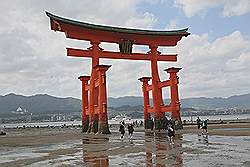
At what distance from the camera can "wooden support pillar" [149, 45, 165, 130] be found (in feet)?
115

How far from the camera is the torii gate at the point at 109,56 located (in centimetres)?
2995

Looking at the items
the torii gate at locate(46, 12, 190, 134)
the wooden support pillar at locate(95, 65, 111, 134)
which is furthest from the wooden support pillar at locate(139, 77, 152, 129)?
the wooden support pillar at locate(95, 65, 111, 134)

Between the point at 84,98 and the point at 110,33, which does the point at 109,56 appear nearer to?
the point at 110,33

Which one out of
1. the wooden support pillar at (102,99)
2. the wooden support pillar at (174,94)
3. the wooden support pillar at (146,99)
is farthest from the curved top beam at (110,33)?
the wooden support pillar at (146,99)

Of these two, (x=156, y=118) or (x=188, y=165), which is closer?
(x=188, y=165)

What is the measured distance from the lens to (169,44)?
3672 centimetres

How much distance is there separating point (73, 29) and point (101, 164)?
20729 millimetres

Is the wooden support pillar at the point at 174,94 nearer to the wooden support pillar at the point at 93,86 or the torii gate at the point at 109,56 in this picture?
the torii gate at the point at 109,56

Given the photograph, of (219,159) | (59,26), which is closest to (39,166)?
(219,159)

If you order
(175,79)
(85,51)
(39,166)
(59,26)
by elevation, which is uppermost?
(59,26)

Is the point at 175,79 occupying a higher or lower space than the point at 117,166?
higher

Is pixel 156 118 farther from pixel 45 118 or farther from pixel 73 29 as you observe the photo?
pixel 45 118

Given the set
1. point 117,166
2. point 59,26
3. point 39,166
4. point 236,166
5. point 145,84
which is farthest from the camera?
point 145,84

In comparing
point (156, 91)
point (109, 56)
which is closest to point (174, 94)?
point (156, 91)
